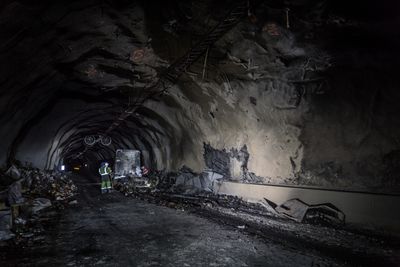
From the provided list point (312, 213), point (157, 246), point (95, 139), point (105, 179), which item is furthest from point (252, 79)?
point (95, 139)

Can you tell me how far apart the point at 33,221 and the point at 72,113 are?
772cm

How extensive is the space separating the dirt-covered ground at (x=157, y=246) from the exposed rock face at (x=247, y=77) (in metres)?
2.83

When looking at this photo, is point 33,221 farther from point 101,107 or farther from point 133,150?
point 133,150

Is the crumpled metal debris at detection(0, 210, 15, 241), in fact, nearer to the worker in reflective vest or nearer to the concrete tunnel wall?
the concrete tunnel wall

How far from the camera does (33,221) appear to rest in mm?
7062

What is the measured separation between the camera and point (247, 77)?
8.75 m

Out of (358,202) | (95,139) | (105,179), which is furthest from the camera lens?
(95,139)

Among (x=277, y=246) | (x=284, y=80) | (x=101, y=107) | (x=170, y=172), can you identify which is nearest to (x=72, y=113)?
(x=101, y=107)

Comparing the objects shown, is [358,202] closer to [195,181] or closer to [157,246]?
[157,246]

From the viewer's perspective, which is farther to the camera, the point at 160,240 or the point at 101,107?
the point at 101,107

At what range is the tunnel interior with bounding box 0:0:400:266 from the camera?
5.91 m

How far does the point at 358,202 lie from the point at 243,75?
14.8 feet

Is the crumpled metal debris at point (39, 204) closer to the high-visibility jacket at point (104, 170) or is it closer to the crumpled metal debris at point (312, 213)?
the high-visibility jacket at point (104, 170)

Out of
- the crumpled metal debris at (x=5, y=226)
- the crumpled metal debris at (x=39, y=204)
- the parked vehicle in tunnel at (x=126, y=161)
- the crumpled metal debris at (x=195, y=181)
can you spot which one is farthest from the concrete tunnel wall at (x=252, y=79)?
the parked vehicle in tunnel at (x=126, y=161)
